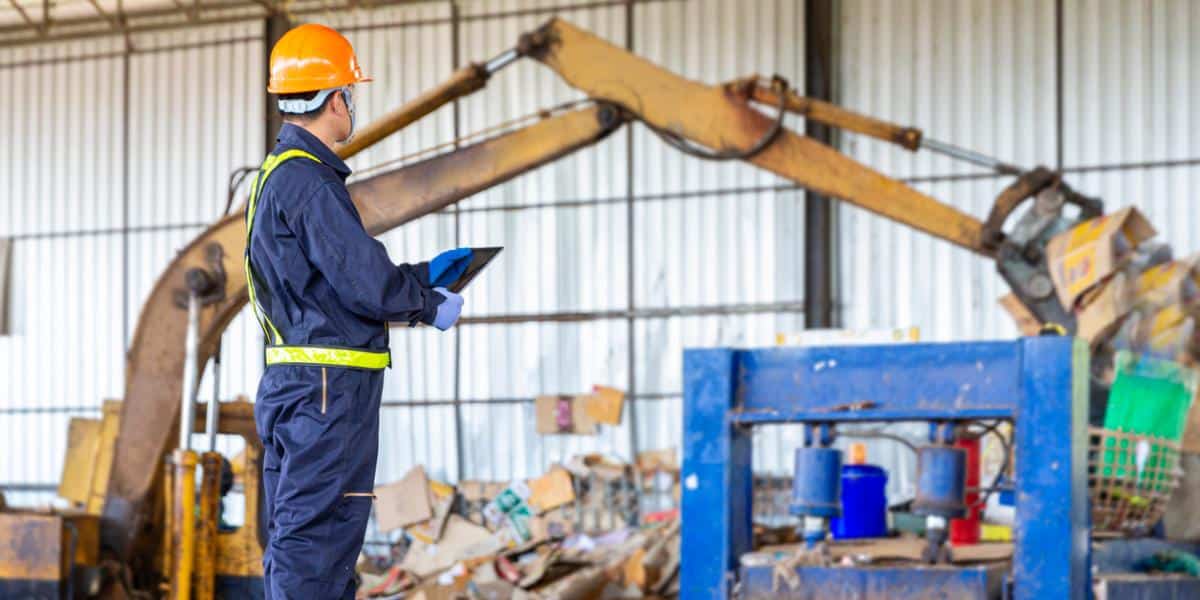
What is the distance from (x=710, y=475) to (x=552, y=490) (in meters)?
9.19

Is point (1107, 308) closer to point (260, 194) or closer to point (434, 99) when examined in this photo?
point (434, 99)

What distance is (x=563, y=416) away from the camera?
13.8 m

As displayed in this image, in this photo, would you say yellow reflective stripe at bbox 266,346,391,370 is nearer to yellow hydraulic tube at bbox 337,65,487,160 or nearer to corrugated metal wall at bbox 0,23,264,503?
yellow hydraulic tube at bbox 337,65,487,160

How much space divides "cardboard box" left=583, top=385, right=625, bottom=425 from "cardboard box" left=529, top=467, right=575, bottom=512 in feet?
1.91

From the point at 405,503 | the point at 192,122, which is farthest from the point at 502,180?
the point at 192,122

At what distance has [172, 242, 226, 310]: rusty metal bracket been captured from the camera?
739cm

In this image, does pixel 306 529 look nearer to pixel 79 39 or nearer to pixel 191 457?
pixel 191 457

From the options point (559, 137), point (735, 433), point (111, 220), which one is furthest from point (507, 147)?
point (111, 220)

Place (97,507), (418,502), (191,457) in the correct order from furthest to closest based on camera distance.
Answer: (418,502) < (97,507) < (191,457)

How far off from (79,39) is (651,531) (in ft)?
28.6

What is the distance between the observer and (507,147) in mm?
7738

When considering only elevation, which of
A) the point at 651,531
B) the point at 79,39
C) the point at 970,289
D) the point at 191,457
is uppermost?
the point at 79,39

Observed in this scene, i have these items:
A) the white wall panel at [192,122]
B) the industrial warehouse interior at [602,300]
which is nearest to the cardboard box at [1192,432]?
the industrial warehouse interior at [602,300]

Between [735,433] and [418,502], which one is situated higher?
[735,433]
